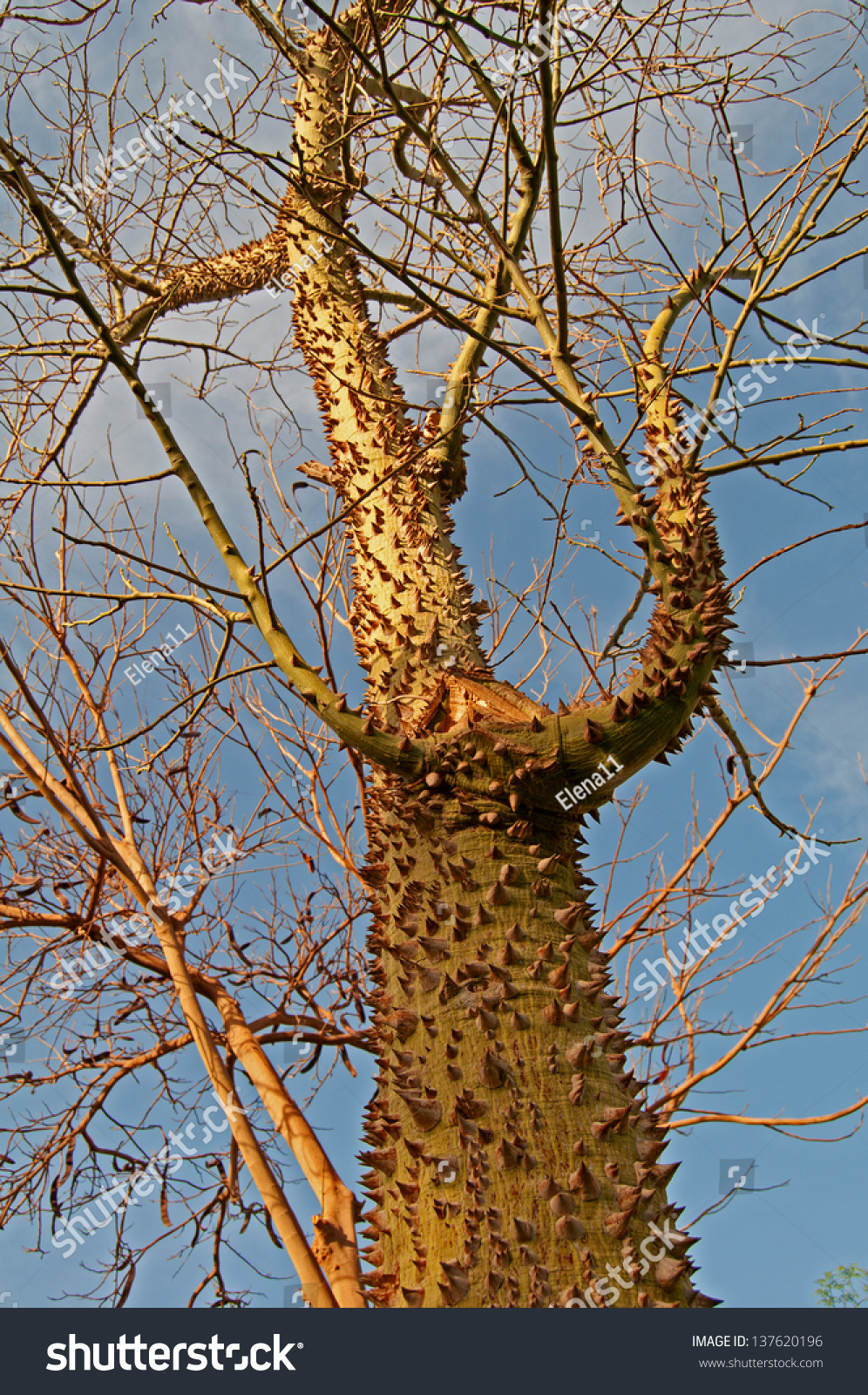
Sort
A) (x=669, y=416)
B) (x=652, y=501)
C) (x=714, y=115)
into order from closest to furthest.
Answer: (x=652, y=501)
(x=669, y=416)
(x=714, y=115)

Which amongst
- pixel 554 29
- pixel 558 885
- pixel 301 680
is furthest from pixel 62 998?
pixel 554 29

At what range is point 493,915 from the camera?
2158mm

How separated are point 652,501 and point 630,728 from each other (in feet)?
2.22

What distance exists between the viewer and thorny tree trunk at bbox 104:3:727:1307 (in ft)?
5.59

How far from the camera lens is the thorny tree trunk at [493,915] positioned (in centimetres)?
170

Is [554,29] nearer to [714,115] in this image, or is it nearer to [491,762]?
[714,115]

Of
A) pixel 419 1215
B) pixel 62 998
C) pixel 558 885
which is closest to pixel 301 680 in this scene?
pixel 558 885

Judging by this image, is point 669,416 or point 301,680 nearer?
point 301,680

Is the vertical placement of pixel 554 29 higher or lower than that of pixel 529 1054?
higher

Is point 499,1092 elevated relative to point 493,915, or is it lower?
lower

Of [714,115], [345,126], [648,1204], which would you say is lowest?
[648,1204]

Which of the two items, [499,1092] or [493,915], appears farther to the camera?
[493,915]

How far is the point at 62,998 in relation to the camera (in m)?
4.27
